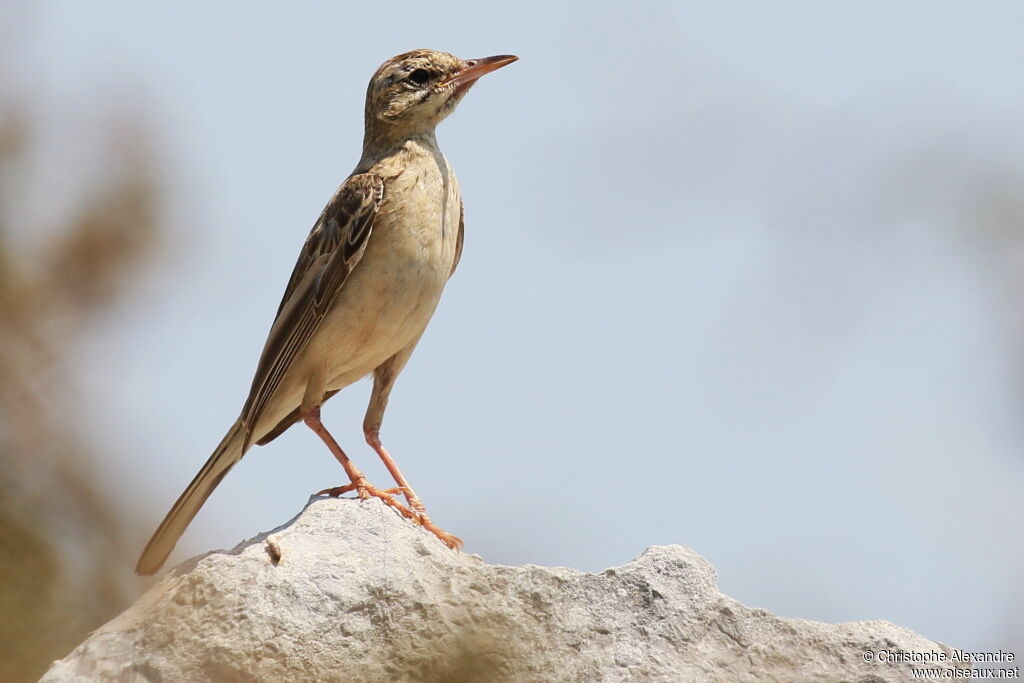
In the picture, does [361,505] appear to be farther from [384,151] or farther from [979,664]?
[384,151]

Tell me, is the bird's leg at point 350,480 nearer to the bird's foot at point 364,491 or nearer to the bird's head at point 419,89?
the bird's foot at point 364,491

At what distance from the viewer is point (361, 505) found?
17.6ft

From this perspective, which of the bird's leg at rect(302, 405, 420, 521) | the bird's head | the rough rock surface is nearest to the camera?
the rough rock surface

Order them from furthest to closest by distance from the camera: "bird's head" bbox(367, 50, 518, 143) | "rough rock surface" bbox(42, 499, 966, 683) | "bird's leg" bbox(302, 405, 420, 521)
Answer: "bird's head" bbox(367, 50, 518, 143) → "bird's leg" bbox(302, 405, 420, 521) → "rough rock surface" bbox(42, 499, 966, 683)

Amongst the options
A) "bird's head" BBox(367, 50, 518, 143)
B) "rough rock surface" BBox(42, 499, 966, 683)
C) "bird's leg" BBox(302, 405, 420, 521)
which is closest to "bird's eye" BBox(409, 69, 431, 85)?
"bird's head" BBox(367, 50, 518, 143)

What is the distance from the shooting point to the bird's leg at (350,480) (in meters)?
6.12

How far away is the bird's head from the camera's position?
7.71 meters

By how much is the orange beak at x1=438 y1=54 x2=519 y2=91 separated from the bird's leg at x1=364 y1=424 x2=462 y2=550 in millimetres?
2177

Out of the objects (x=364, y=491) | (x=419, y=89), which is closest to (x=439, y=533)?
(x=364, y=491)

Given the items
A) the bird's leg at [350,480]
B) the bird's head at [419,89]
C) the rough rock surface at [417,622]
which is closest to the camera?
the rough rock surface at [417,622]

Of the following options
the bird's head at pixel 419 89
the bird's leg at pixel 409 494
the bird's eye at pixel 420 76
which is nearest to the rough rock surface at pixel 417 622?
the bird's leg at pixel 409 494

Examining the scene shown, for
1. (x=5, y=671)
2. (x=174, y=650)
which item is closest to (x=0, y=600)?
(x=5, y=671)

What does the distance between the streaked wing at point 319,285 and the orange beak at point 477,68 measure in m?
0.97

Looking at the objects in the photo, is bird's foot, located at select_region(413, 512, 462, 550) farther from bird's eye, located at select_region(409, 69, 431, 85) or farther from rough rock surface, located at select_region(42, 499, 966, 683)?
bird's eye, located at select_region(409, 69, 431, 85)
